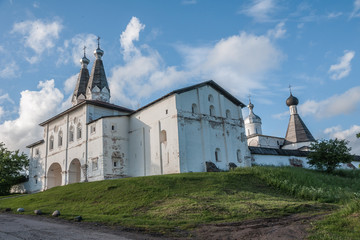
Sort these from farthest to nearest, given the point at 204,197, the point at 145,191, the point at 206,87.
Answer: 1. the point at 206,87
2. the point at 145,191
3. the point at 204,197

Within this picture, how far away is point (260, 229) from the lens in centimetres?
866

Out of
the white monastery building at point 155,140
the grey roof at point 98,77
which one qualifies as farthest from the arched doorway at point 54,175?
the grey roof at point 98,77

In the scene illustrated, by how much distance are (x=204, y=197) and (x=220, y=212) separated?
2615 mm

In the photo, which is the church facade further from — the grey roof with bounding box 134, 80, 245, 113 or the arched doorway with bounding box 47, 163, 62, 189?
the arched doorway with bounding box 47, 163, 62, 189

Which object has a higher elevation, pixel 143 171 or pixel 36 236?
pixel 143 171

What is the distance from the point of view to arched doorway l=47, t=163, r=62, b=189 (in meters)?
32.0

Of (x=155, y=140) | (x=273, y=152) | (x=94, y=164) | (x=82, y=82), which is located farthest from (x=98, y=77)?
(x=273, y=152)

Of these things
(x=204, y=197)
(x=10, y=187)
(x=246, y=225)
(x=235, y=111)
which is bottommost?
(x=246, y=225)

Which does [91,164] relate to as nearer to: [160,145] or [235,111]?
[160,145]

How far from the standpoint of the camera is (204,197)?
44.9 ft

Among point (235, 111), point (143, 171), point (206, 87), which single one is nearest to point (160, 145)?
point (143, 171)

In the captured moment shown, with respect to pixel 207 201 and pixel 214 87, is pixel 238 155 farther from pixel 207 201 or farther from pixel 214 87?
pixel 207 201

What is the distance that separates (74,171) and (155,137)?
1020cm

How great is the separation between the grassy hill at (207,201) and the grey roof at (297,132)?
20.6 metres
